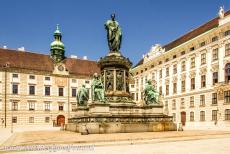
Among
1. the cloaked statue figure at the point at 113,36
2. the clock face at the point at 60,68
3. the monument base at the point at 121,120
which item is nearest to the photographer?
the monument base at the point at 121,120

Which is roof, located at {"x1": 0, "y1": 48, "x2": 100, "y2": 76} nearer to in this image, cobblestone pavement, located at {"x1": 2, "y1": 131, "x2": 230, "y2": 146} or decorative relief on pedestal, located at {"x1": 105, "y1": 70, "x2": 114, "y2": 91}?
decorative relief on pedestal, located at {"x1": 105, "y1": 70, "x2": 114, "y2": 91}

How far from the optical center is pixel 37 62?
61.3 m

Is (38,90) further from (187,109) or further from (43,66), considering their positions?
(187,109)

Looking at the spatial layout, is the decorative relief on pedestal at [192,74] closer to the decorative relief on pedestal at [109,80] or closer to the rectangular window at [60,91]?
the decorative relief on pedestal at [109,80]

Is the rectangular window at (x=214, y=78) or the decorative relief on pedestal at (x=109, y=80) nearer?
the decorative relief on pedestal at (x=109, y=80)

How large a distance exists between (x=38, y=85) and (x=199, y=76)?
33797 millimetres

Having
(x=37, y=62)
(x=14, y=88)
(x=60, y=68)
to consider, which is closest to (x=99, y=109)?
(x=14, y=88)

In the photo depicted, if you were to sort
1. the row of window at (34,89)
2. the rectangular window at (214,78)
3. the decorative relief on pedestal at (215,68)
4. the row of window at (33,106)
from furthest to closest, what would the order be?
the row of window at (34,89) < the row of window at (33,106) < the rectangular window at (214,78) < the decorative relief on pedestal at (215,68)

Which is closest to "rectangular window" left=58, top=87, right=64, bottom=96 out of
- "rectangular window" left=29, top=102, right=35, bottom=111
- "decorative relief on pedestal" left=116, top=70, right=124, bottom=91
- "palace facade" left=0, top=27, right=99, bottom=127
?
"palace facade" left=0, top=27, right=99, bottom=127

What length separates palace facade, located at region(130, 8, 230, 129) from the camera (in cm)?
4132

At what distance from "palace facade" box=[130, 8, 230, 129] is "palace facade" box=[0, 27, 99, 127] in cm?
1986

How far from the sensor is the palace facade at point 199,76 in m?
41.3

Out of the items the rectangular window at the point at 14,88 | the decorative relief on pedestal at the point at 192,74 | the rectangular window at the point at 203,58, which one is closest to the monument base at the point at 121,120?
the rectangular window at the point at 203,58

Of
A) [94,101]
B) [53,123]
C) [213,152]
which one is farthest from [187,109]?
[213,152]
